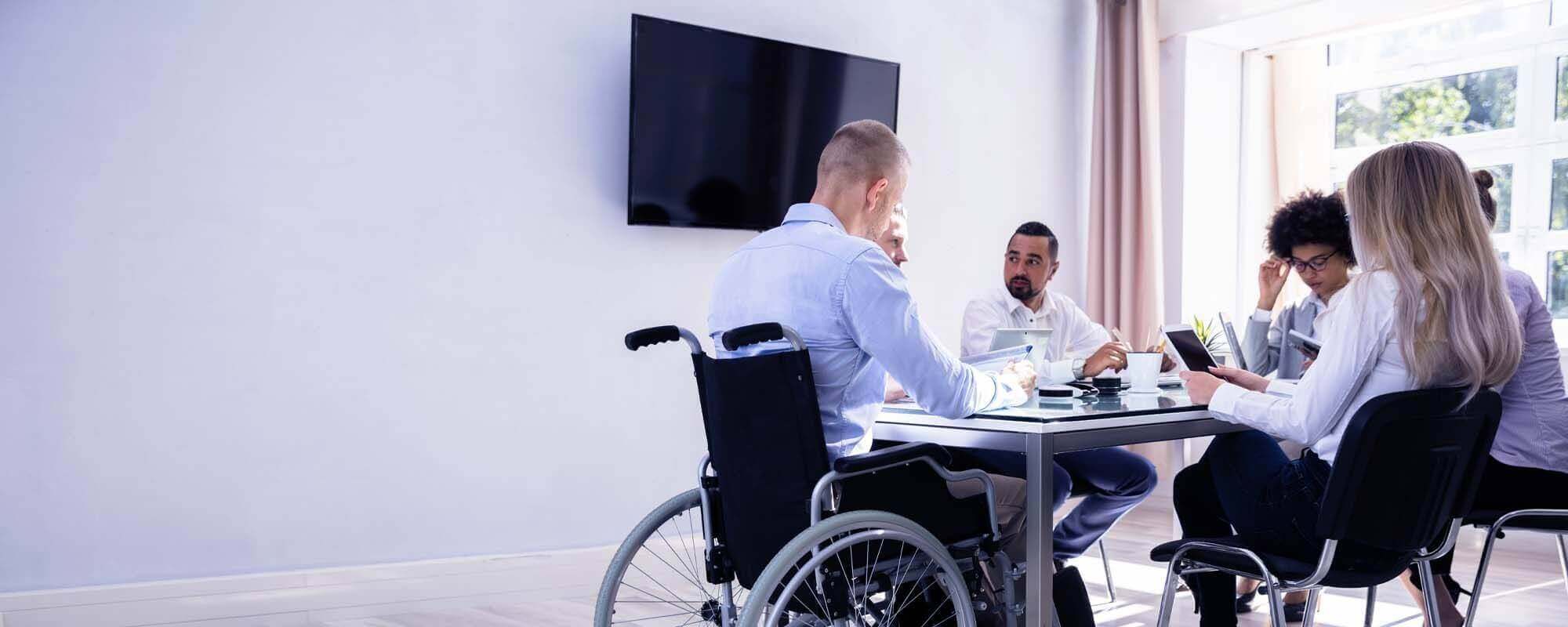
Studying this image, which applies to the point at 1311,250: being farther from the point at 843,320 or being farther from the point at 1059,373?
the point at 843,320

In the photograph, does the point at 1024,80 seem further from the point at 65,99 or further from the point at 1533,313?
the point at 65,99

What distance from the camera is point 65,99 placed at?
9.52 feet

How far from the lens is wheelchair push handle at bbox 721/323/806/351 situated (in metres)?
1.64

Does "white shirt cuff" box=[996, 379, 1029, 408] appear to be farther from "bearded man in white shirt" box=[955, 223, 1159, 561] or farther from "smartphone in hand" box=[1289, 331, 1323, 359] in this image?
"smartphone in hand" box=[1289, 331, 1323, 359]

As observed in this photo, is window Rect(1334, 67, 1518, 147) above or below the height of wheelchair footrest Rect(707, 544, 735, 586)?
above

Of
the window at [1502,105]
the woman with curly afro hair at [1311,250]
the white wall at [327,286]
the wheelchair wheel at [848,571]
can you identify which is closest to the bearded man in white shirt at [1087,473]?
the wheelchair wheel at [848,571]

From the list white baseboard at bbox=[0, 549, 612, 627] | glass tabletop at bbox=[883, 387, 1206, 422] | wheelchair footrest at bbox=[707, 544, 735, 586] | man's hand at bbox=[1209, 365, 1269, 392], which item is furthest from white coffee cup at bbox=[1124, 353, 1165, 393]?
white baseboard at bbox=[0, 549, 612, 627]

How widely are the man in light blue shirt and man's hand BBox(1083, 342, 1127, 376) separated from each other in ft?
2.56

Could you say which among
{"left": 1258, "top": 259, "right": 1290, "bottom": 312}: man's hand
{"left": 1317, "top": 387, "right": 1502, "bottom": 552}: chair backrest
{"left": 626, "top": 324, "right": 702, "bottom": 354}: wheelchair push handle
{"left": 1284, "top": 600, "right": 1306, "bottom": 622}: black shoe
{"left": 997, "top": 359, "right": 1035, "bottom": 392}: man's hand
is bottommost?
{"left": 1284, "top": 600, "right": 1306, "bottom": 622}: black shoe

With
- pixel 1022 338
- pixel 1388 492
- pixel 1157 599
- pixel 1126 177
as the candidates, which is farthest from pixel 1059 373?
pixel 1126 177

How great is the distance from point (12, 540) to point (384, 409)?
0.93 m

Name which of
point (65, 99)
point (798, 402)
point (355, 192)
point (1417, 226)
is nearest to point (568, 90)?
point (355, 192)

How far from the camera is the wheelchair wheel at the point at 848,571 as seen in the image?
163cm

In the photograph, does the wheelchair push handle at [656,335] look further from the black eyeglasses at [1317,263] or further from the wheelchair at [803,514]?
the black eyeglasses at [1317,263]
